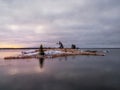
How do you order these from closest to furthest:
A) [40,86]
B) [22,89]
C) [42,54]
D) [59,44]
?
[22,89] → [40,86] → [42,54] → [59,44]

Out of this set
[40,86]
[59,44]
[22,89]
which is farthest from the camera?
[59,44]

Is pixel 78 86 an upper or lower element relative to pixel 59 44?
lower

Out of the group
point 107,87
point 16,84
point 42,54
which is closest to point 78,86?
point 107,87

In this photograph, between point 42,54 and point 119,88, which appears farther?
point 42,54

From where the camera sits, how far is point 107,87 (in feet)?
67.8

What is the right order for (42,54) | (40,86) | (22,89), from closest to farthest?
(22,89)
(40,86)
(42,54)

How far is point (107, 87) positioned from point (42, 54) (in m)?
51.5

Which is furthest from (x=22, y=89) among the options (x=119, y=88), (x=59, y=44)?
(x=59, y=44)

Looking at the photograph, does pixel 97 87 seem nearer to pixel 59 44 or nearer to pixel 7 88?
pixel 7 88

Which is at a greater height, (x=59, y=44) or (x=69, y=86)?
(x=59, y=44)

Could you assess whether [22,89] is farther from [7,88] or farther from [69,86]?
[69,86]

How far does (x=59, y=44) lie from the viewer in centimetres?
10812

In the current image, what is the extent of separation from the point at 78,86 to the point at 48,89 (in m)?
3.36

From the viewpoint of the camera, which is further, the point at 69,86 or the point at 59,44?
the point at 59,44
